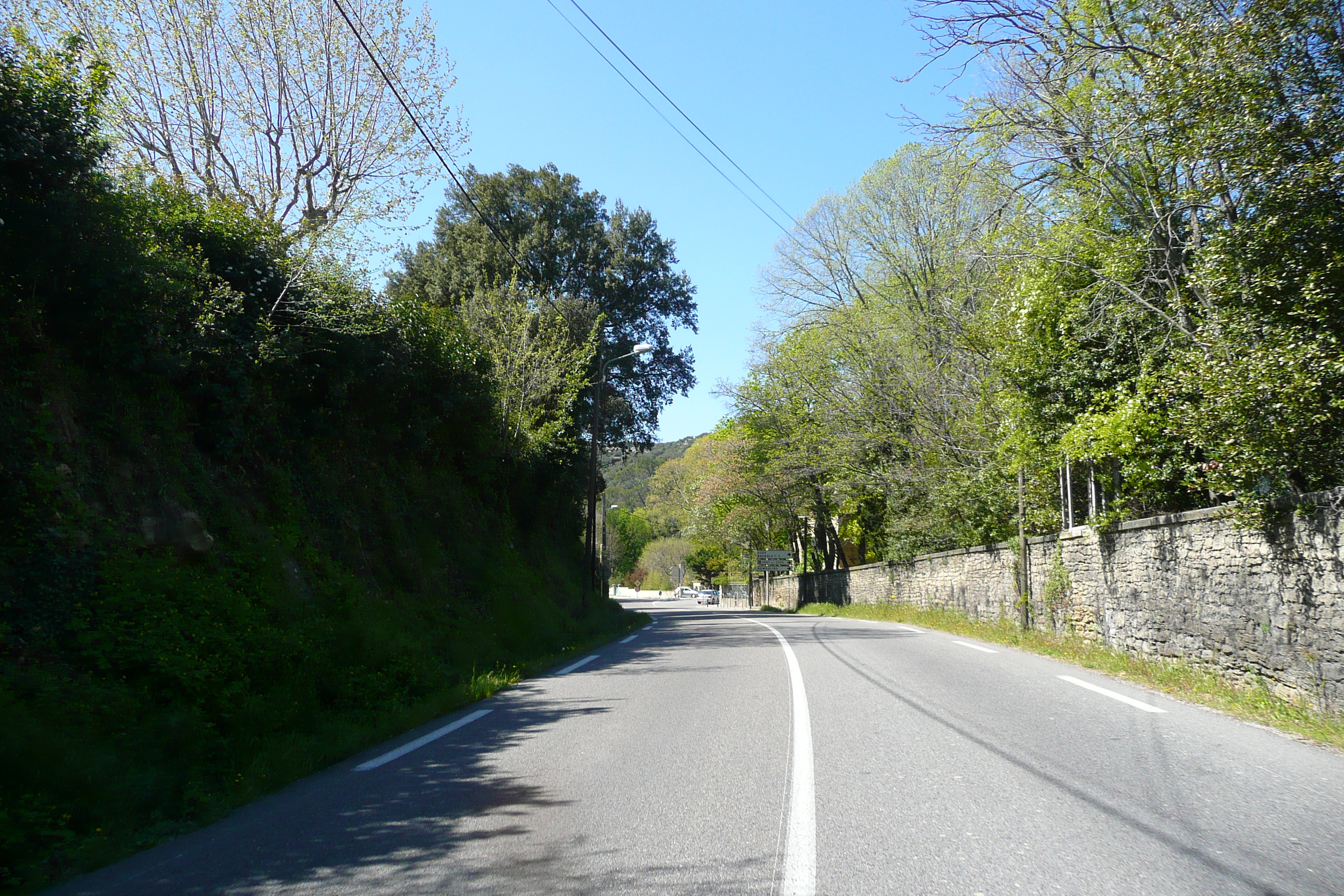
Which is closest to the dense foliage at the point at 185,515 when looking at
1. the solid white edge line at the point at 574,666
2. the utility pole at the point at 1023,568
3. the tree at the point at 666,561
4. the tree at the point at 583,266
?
the solid white edge line at the point at 574,666

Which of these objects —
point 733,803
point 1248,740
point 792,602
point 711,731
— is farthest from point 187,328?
point 792,602

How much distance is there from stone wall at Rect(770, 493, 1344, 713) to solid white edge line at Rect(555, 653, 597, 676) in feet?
26.9

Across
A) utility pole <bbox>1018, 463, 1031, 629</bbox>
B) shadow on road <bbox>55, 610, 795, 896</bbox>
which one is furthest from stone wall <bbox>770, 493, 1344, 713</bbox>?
shadow on road <bbox>55, 610, 795, 896</bbox>

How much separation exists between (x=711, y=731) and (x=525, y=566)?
554 inches

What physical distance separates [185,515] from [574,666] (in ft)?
20.1

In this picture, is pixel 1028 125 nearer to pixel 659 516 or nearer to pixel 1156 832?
pixel 1156 832

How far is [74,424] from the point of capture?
7430mm

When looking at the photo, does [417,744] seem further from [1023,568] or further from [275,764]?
[1023,568]

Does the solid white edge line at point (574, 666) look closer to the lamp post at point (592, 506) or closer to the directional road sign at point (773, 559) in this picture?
the lamp post at point (592, 506)

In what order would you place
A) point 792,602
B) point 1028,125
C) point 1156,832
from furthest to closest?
point 792,602 < point 1028,125 < point 1156,832

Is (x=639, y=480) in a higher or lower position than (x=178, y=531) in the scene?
higher

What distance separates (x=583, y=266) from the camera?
33875mm

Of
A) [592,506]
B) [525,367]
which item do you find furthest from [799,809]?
[592,506]

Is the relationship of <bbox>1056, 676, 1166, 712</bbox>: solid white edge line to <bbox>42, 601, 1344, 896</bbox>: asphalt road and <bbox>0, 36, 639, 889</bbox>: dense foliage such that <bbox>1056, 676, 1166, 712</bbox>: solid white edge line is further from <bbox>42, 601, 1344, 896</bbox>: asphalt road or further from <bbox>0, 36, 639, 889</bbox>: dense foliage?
→ <bbox>0, 36, 639, 889</bbox>: dense foliage
